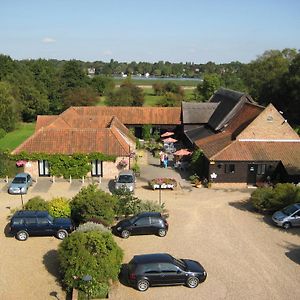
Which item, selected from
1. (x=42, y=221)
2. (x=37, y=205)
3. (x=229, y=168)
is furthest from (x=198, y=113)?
(x=42, y=221)

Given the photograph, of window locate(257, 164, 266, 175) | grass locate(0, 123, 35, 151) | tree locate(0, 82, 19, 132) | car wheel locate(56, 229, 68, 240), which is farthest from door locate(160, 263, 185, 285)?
tree locate(0, 82, 19, 132)

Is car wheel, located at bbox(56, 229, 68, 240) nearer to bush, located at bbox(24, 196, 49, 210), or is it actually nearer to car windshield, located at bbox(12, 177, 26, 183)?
bush, located at bbox(24, 196, 49, 210)

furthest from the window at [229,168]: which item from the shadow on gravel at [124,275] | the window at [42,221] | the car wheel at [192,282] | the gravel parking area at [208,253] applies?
the car wheel at [192,282]

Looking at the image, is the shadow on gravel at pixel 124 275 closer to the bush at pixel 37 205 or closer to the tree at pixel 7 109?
the bush at pixel 37 205

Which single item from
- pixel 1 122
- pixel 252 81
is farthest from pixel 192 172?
pixel 252 81

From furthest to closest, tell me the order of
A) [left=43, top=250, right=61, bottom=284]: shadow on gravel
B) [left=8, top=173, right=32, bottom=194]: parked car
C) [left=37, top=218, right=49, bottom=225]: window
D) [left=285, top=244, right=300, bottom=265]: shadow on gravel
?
[left=8, top=173, right=32, bottom=194]: parked car → [left=37, top=218, right=49, bottom=225]: window → [left=285, top=244, right=300, bottom=265]: shadow on gravel → [left=43, top=250, right=61, bottom=284]: shadow on gravel

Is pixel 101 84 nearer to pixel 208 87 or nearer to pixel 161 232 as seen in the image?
pixel 208 87

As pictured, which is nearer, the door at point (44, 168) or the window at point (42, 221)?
the window at point (42, 221)
